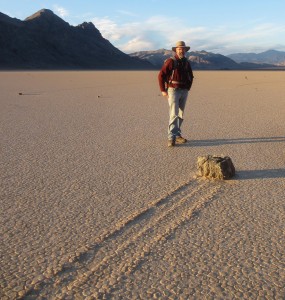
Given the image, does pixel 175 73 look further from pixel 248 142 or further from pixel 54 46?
pixel 54 46

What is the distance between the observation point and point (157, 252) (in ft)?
10.4

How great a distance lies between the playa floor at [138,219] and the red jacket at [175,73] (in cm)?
93

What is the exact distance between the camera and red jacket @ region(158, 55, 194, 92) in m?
6.65

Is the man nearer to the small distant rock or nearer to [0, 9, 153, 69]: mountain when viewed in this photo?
the small distant rock

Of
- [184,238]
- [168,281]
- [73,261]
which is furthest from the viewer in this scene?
[184,238]

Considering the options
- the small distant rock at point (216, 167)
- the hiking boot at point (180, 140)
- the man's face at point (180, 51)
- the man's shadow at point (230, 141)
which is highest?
the man's face at point (180, 51)

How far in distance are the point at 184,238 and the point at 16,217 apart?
4.77 ft

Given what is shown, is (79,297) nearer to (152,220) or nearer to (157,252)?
(157,252)

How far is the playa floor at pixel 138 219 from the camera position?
280cm

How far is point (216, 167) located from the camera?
4.86 m

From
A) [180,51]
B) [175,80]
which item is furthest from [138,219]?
[180,51]

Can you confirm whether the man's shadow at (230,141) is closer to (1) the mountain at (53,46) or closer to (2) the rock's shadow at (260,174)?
(2) the rock's shadow at (260,174)

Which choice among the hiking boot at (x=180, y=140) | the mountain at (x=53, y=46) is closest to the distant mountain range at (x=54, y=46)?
the mountain at (x=53, y=46)

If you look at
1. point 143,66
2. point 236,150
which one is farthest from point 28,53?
point 236,150
